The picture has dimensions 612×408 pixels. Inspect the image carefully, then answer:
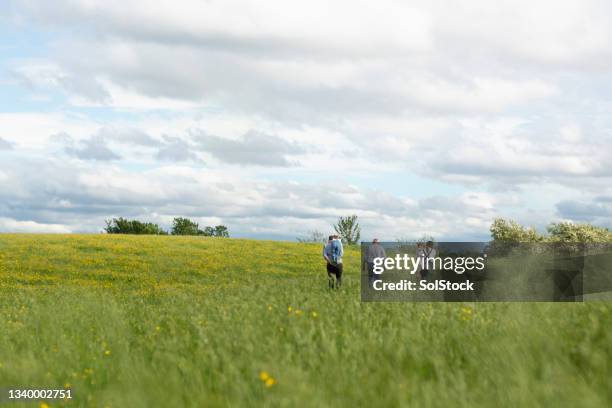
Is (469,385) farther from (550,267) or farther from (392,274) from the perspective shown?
(392,274)

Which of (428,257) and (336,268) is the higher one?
(428,257)

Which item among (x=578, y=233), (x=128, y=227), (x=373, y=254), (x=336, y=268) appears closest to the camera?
(x=336, y=268)

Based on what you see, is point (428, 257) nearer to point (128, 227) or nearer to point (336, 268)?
point (336, 268)

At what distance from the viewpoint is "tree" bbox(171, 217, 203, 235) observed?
337 feet

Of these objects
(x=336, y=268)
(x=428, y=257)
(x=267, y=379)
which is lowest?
(x=267, y=379)

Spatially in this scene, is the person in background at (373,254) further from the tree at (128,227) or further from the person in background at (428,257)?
the tree at (128,227)

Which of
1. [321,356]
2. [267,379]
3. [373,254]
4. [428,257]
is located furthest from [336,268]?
[267,379]

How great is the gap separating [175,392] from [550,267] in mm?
18627

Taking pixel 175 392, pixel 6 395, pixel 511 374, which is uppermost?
pixel 511 374

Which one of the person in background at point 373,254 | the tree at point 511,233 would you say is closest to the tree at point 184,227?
the tree at point 511,233

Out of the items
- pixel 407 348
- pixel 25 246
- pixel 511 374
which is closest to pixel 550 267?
pixel 407 348

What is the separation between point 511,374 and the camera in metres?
5.97

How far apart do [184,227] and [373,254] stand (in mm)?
81599

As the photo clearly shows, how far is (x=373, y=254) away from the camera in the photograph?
2447cm
